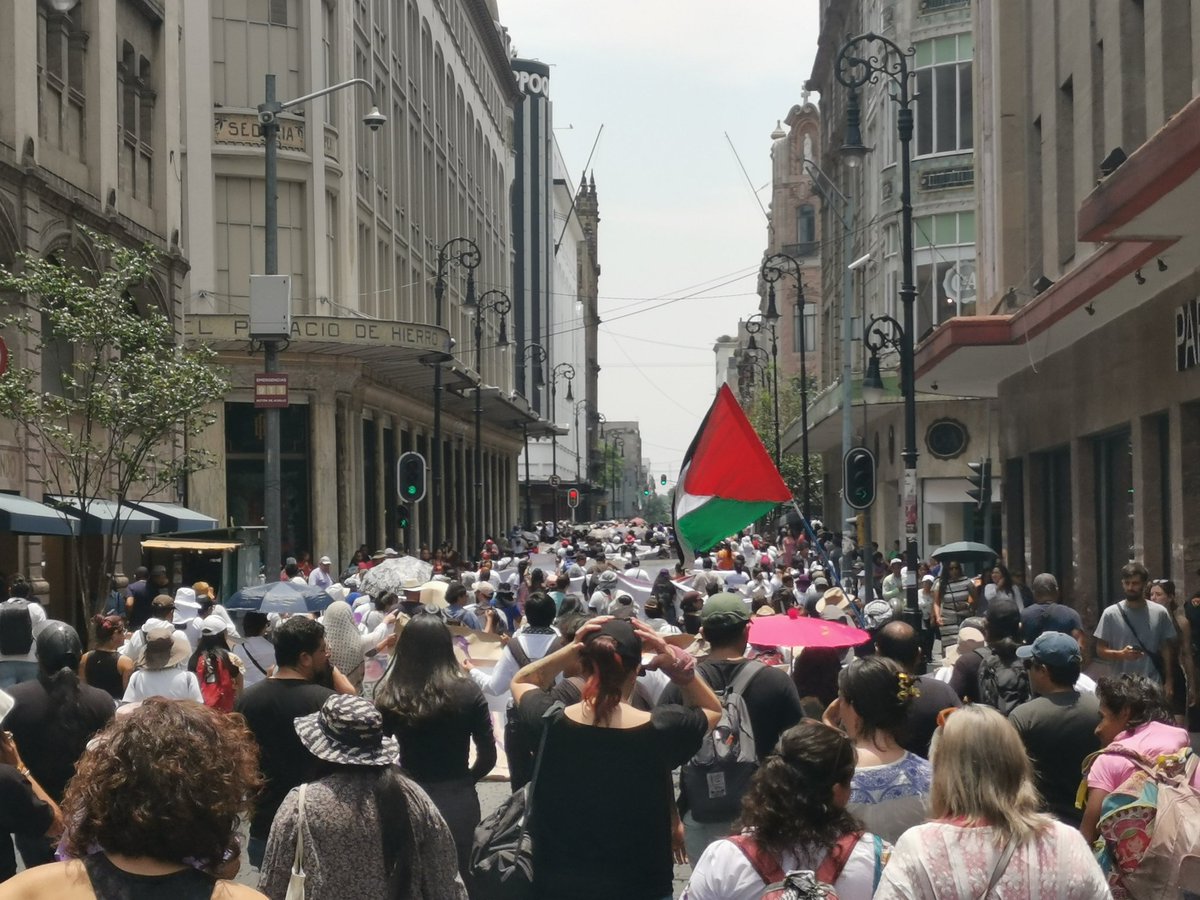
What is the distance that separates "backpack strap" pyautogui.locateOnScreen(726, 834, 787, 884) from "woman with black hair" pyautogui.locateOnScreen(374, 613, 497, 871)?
2.09 metres

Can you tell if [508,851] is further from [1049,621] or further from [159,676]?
[1049,621]

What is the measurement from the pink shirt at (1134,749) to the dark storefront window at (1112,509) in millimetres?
15691

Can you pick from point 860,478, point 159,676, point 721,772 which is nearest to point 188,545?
point 860,478

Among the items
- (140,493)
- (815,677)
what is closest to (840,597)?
(815,677)

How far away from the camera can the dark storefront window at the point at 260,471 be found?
141 feet

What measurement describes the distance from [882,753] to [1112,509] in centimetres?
1862

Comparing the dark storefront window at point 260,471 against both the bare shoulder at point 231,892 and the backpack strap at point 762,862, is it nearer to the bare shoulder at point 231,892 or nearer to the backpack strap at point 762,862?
the backpack strap at point 762,862

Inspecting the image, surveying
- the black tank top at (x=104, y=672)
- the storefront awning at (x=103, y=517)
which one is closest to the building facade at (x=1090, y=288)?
the black tank top at (x=104, y=672)

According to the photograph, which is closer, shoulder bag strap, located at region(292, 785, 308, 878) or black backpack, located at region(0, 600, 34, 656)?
shoulder bag strap, located at region(292, 785, 308, 878)

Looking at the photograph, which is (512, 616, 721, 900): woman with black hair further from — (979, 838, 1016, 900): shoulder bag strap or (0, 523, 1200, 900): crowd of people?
(979, 838, 1016, 900): shoulder bag strap

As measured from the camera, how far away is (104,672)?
10211 mm

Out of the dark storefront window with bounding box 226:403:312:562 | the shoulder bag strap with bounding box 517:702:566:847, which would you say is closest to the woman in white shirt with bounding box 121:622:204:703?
the shoulder bag strap with bounding box 517:702:566:847

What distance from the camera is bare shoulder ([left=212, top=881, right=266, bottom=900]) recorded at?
11.6 ft

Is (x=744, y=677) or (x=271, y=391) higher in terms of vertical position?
(x=271, y=391)
